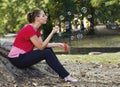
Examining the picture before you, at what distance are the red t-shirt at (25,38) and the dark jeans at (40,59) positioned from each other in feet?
0.38

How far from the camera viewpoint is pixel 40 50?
743cm

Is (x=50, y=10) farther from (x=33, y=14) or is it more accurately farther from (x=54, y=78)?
(x=33, y=14)

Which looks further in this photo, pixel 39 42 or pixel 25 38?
pixel 25 38

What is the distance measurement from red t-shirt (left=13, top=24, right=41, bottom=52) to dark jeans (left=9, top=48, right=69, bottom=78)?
116 mm

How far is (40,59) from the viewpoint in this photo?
24.4 ft

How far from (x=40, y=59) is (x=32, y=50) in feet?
0.74

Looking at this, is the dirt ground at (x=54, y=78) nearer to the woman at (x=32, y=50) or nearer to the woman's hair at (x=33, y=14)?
the woman at (x=32, y=50)

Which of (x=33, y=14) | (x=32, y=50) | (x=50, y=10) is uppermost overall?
(x=33, y=14)

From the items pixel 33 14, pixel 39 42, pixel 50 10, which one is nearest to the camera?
pixel 39 42

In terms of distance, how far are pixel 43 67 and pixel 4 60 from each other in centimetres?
98

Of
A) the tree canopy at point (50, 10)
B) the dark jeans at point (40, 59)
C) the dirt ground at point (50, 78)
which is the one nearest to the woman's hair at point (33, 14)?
the dark jeans at point (40, 59)

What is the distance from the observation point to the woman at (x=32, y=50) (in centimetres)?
739

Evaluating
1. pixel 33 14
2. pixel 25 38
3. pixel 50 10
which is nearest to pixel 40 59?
pixel 25 38

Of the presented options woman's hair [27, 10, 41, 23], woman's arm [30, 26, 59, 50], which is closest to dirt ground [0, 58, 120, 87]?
woman's arm [30, 26, 59, 50]
